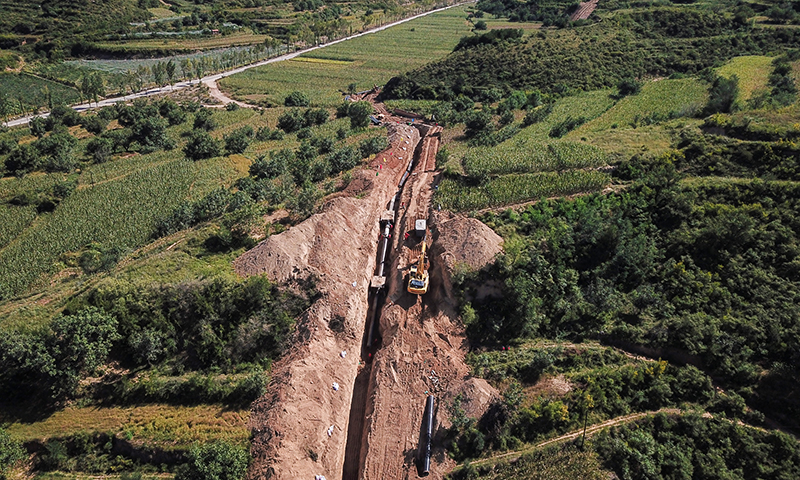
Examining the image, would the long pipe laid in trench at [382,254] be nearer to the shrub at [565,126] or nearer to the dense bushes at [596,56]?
the shrub at [565,126]

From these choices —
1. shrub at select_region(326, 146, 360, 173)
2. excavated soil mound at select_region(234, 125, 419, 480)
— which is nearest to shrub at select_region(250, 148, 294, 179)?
shrub at select_region(326, 146, 360, 173)

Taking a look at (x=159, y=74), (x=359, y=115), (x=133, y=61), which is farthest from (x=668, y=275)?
(x=133, y=61)

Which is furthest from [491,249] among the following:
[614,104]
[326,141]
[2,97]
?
[2,97]

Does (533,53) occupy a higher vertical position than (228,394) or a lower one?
higher

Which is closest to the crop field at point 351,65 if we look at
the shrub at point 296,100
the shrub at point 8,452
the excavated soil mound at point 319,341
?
the shrub at point 296,100

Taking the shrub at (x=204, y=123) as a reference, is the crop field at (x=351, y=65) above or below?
above

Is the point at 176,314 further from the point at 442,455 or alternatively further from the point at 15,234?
the point at 15,234
